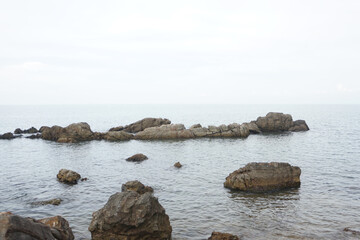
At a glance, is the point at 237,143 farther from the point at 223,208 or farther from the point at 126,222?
the point at 126,222

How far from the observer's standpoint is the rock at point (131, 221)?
17.7 meters

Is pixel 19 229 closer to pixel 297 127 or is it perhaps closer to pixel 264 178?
pixel 264 178

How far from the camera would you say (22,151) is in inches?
2367

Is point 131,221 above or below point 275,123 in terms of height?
below

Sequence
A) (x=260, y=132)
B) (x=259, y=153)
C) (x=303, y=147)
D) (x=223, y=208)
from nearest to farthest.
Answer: (x=223, y=208) < (x=259, y=153) < (x=303, y=147) < (x=260, y=132)

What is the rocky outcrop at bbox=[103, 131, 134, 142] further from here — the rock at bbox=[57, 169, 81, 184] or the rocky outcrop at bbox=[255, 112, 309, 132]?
the rock at bbox=[57, 169, 81, 184]

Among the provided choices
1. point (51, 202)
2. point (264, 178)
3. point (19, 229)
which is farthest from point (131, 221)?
point (264, 178)

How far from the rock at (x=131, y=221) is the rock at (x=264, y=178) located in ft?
43.4

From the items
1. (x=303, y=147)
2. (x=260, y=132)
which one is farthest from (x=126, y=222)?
(x=260, y=132)

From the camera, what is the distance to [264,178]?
29547 mm

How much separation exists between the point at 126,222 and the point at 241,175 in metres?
15.9

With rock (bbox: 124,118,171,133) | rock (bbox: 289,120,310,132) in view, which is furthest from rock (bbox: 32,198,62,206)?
rock (bbox: 289,120,310,132)

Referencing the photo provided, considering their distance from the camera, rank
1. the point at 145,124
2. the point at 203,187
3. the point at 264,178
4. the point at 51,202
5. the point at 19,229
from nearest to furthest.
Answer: the point at 19,229 → the point at 51,202 → the point at 264,178 → the point at 203,187 → the point at 145,124

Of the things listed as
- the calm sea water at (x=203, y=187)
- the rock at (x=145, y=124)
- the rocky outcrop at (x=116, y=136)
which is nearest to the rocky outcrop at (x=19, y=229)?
the calm sea water at (x=203, y=187)
